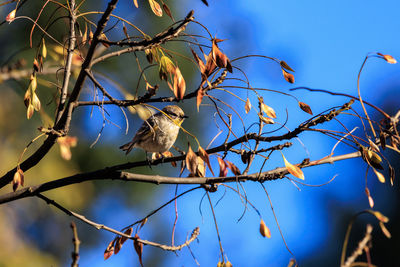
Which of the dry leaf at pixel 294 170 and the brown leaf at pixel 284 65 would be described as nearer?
the dry leaf at pixel 294 170

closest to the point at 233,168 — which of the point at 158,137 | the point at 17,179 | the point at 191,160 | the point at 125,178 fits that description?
the point at 191,160

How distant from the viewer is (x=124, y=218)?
1223cm

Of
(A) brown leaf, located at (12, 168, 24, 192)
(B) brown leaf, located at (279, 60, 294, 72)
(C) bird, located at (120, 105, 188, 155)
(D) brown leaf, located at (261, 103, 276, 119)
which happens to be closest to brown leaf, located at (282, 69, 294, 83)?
(B) brown leaf, located at (279, 60, 294, 72)

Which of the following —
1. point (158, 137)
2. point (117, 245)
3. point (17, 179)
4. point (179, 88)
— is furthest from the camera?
point (158, 137)

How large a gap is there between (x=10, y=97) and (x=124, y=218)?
16.7 feet

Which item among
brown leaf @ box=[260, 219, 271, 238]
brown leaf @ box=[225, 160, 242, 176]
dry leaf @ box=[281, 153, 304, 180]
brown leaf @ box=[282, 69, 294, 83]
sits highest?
brown leaf @ box=[282, 69, 294, 83]

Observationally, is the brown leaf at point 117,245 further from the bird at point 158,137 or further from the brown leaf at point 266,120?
the bird at point 158,137

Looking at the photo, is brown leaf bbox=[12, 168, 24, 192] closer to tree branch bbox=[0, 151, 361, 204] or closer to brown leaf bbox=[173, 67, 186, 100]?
tree branch bbox=[0, 151, 361, 204]

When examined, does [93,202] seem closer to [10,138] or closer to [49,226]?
[49,226]

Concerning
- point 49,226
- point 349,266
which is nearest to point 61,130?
point 349,266

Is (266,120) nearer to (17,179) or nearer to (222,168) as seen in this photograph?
(222,168)

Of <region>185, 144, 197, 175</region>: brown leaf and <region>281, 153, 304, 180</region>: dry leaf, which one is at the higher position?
<region>185, 144, 197, 175</region>: brown leaf

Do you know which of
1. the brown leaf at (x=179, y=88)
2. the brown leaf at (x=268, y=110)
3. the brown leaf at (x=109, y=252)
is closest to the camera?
the brown leaf at (x=179, y=88)

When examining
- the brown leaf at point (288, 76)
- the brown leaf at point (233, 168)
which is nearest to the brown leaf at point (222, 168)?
the brown leaf at point (233, 168)
